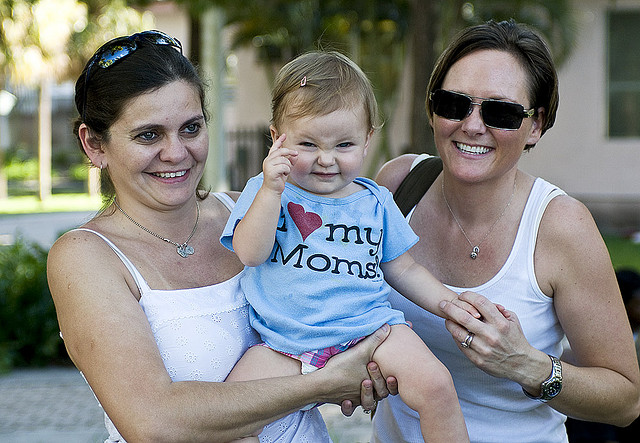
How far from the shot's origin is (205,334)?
8.93 feet

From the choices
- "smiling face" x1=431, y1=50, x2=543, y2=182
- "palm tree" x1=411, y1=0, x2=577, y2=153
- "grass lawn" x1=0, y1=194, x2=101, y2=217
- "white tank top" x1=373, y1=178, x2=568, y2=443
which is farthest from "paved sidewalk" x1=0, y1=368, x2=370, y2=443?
"grass lawn" x1=0, y1=194, x2=101, y2=217

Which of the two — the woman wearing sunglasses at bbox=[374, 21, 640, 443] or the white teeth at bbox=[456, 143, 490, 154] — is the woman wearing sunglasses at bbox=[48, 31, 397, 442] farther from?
the white teeth at bbox=[456, 143, 490, 154]

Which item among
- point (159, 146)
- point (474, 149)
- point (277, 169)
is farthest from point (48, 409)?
point (474, 149)

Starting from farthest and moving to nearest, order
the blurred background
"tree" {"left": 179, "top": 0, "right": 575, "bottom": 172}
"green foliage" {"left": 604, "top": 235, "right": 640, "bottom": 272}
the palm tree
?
"tree" {"left": 179, "top": 0, "right": 575, "bottom": 172} < the palm tree < "green foliage" {"left": 604, "top": 235, "right": 640, "bottom": 272} < the blurred background

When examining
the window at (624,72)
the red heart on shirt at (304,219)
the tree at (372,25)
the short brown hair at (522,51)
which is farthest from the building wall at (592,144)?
the red heart on shirt at (304,219)

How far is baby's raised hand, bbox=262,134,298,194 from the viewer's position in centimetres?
259

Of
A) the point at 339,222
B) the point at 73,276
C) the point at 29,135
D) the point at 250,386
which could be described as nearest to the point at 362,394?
the point at 250,386

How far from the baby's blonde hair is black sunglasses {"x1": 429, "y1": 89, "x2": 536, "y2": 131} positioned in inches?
12.3

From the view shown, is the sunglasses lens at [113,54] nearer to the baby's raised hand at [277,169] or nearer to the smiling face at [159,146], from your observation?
the smiling face at [159,146]

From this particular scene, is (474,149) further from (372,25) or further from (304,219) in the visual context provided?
(372,25)

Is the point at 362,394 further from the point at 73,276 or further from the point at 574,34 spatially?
the point at 574,34

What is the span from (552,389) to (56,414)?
5.71m

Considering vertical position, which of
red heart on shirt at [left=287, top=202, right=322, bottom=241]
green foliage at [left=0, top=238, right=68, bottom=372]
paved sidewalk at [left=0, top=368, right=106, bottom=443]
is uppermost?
red heart on shirt at [left=287, top=202, right=322, bottom=241]

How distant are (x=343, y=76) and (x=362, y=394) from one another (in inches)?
46.3
